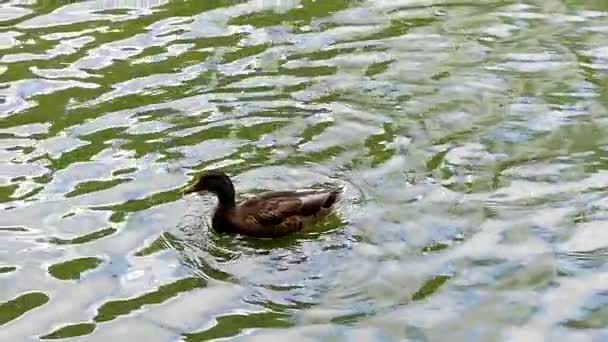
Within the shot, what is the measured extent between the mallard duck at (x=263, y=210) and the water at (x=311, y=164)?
10cm

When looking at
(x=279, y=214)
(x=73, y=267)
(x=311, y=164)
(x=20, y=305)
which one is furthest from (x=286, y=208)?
(x=20, y=305)

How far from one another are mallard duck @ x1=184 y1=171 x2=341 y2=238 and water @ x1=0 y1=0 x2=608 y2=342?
10 cm

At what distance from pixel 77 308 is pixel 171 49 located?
4.27 metres

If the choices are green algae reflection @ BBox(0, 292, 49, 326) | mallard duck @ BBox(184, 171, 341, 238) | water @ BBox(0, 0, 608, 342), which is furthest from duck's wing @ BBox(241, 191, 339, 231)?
green algae reflection @ BBox(0, 292, 49, 326)

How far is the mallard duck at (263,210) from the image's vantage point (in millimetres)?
8133

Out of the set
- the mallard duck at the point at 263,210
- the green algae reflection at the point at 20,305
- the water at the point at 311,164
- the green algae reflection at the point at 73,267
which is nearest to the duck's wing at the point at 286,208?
the mallard duck at the point at 263,210

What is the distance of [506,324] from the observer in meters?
7.16

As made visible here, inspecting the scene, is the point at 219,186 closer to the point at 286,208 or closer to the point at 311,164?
the point at 286,208

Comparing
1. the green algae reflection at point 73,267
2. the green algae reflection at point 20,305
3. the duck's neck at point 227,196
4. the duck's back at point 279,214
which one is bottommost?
the green algae reflection at point 20,305

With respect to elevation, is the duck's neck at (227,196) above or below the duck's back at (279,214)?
above

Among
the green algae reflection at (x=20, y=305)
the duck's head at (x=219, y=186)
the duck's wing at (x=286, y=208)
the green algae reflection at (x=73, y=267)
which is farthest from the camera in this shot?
the duck's head at (x=219, y=186)

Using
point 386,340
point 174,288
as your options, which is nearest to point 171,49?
point 174,288

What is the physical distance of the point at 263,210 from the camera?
26.8ft

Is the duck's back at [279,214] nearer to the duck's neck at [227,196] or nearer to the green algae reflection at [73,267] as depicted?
the duck's neck at [227,196]
